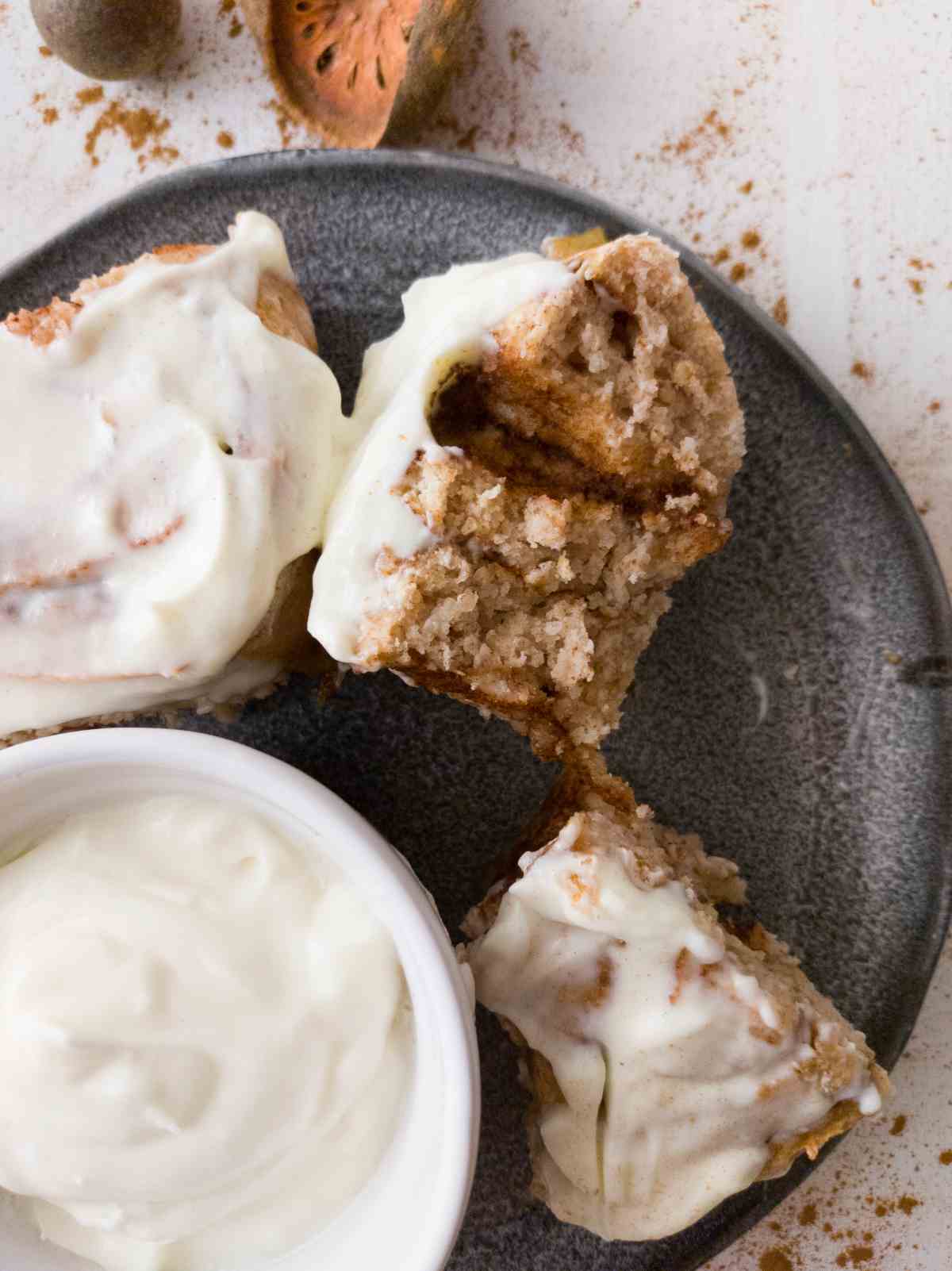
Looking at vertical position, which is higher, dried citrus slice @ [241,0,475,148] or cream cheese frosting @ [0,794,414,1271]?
dried citrus slice @ [241,0,475,148]

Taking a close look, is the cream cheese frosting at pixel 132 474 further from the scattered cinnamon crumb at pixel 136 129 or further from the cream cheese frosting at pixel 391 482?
the scattered cinnamon crumb at pixel 136 129

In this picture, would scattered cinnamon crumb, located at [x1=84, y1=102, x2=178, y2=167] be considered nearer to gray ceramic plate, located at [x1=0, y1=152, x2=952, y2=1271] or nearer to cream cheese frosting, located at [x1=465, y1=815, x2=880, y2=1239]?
gray ceramic plate, located at [x1=0, y1=152, x2=952, y2=1271]

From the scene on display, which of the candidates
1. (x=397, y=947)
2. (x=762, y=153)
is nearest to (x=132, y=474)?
(x=397, y=947)

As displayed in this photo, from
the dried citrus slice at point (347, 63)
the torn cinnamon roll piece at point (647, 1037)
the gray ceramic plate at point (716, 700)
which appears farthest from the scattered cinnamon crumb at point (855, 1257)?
the dried citrus slice at point (347, 63)

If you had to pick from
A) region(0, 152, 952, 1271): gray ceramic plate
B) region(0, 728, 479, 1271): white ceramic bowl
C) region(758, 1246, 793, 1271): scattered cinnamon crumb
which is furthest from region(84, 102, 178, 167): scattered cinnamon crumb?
region(758, 1246, 793, 1271): scattered cinnamon crumb

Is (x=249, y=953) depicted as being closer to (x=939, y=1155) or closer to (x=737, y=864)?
(x=737, y=864)
